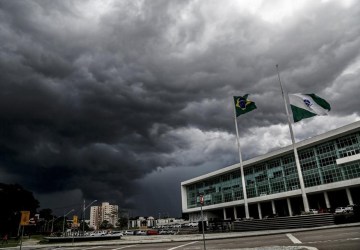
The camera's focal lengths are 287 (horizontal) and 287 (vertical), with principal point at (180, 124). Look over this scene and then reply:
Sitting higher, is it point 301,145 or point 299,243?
point 301,145

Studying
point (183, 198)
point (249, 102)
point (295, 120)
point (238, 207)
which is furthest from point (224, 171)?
point (295, 120)

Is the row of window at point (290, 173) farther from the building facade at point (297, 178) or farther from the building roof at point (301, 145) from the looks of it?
the building roof at point (301, 145)

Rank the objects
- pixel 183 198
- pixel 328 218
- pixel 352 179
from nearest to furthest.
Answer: pixel 328 218
pixel 352 179
pixel 183 198

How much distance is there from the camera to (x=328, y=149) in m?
60.6

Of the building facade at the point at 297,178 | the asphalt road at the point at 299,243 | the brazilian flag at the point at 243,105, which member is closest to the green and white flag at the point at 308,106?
the brazilian flag at the point at 243,105

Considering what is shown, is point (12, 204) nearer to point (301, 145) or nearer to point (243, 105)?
point (243, 105)

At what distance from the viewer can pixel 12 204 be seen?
8450cm

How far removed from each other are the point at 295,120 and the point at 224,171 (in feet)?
197

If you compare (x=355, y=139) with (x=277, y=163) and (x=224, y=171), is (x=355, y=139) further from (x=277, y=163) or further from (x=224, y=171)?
(x=224, y=171)

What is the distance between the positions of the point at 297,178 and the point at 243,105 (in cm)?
3772

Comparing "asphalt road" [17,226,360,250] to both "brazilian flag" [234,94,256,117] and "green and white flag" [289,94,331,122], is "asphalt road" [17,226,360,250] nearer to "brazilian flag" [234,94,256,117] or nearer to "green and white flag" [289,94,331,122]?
"green and white flag" [289,94,331,122]

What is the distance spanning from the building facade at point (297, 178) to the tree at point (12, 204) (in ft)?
176

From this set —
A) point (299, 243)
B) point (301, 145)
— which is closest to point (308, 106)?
point (299, 243)

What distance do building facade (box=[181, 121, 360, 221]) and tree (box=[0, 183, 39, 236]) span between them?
2117 inches
